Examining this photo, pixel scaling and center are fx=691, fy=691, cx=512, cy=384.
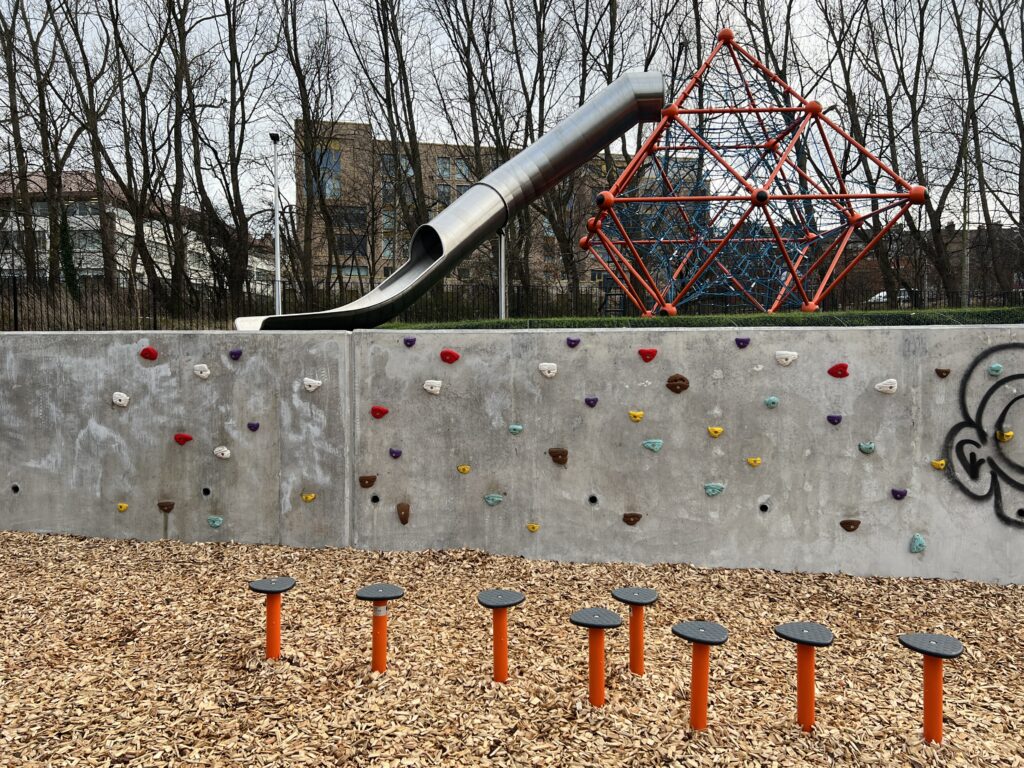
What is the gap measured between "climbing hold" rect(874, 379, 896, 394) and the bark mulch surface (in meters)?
1.53

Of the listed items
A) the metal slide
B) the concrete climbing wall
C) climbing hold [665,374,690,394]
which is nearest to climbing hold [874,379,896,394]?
the concrete climbing wall

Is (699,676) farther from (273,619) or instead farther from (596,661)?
(273,619)

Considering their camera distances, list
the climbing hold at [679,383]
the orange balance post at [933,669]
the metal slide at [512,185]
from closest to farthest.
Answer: the orange balance post at [933,669] < the climbing hold at [679,383] < the metal slide at [512,185]

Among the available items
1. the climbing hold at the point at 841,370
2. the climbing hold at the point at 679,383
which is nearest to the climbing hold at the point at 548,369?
the climbing hold at the point at 679,383

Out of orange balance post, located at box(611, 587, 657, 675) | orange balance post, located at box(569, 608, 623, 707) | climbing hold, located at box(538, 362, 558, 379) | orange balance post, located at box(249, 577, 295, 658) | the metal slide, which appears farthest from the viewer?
the metal slide

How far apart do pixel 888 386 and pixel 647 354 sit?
6.26 ft

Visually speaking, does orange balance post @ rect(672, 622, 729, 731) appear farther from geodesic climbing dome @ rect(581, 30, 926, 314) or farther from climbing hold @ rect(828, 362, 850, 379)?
geodesic climbing dome @ rect(581, 30, 926, 314)

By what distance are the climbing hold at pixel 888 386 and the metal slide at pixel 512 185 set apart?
5210 mm

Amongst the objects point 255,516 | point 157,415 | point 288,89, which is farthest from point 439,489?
point 288,89

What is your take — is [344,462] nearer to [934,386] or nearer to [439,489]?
[439,489]

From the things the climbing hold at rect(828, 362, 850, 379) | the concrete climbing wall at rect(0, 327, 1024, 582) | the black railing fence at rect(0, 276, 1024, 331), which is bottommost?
the concrete climbing wall at rect(0, 327, 1024, 582)

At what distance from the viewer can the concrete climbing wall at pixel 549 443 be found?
5.52 metres

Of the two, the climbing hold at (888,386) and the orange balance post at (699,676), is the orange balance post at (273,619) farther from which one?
the climbing hold at (888,386)

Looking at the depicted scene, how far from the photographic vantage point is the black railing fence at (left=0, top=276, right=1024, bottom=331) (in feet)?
52.0
